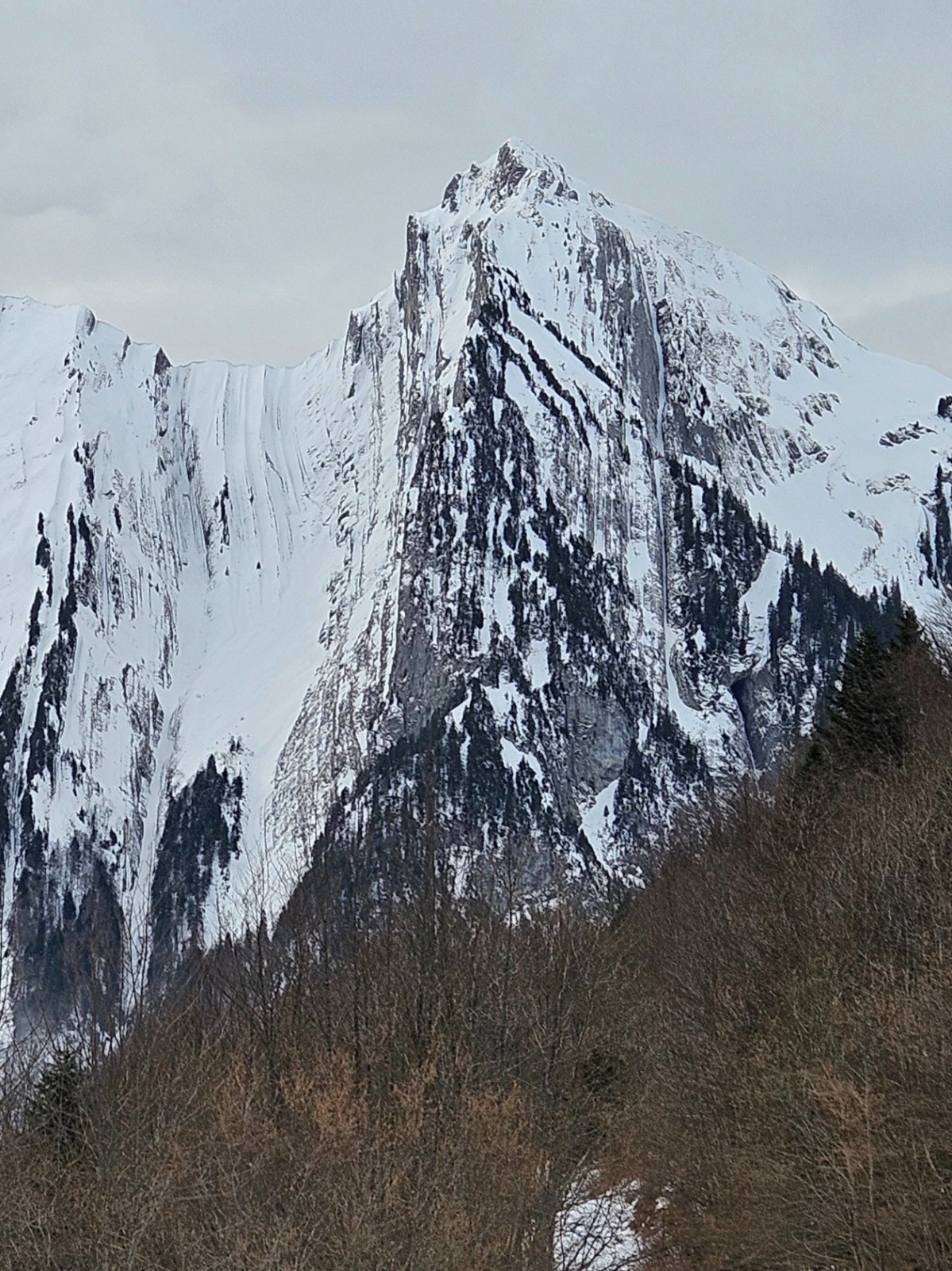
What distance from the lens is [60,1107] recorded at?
2561 cm

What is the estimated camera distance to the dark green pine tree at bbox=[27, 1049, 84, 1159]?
2480 cm

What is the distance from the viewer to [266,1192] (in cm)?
1859

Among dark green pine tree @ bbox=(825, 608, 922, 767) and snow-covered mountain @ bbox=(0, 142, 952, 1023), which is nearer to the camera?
dark green pine tree @ bbox=(825, 608, 922, 767)

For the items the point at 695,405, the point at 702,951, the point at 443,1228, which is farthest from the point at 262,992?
the point at 695,405

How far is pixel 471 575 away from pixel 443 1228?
147700 millimetres

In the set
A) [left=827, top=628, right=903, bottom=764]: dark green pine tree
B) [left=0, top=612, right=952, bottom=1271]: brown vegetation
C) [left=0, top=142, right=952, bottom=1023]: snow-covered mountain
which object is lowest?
[left=0, top=612, right=952, bottom=1271]: brown vegetation

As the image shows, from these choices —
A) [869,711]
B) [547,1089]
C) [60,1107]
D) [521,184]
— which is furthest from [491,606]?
[547,1089]

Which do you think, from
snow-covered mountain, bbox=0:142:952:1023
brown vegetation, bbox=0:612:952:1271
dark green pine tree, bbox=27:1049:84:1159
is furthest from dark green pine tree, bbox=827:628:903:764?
snow-covered mountain, bbox=0:142:952:1023

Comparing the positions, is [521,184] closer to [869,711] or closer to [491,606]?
[491,606]

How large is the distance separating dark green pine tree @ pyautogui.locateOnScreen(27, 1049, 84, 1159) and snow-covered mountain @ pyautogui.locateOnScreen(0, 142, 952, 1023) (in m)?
119

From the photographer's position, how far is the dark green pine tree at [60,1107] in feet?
81.4

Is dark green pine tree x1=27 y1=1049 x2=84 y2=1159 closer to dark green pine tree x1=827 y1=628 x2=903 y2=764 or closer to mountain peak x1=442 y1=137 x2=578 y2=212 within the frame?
dark green pine tree x1=827 y1=628 x2=903 y2=764

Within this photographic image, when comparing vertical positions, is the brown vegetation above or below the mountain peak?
below

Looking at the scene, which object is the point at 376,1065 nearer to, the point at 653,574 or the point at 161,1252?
the point at 161,1252
